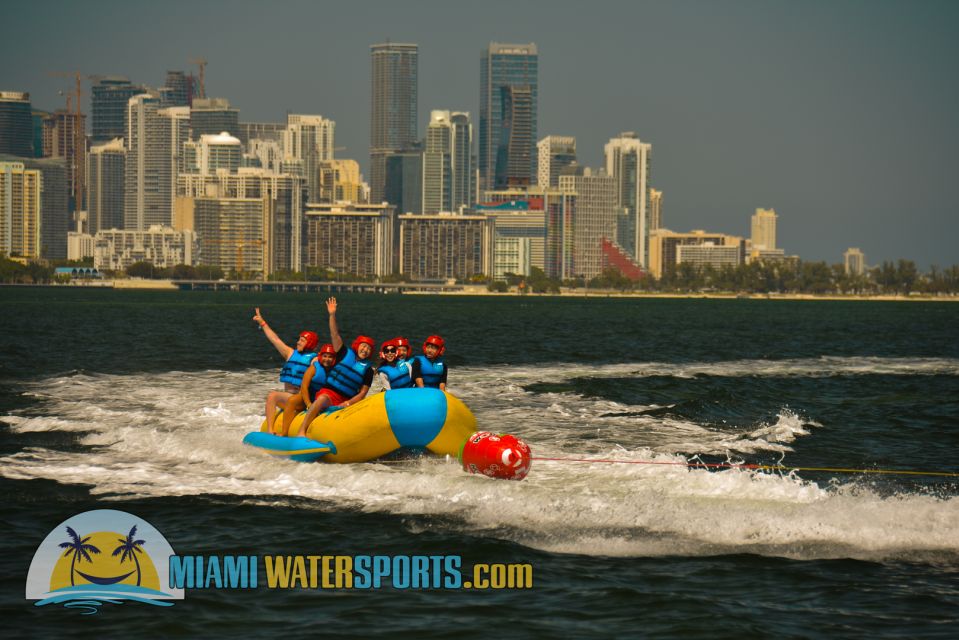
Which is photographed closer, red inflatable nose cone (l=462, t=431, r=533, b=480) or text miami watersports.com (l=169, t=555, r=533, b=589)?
text miami watersports.com (l=169, t=555, r=533, b=589)

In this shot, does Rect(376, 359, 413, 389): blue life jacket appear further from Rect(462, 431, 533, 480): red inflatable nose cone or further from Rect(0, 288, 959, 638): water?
Rect(462, 431, 533, 480): red inflatable nose cone

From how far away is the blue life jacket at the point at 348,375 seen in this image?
15.2m

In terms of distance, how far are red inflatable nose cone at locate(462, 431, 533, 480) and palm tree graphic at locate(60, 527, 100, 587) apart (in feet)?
14.9

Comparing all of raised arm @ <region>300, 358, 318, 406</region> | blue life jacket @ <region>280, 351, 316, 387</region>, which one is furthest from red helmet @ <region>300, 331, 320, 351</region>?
raised arm @ <region>300, 358, 318, 406</region>

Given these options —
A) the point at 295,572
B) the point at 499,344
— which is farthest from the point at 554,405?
the point at 499,344

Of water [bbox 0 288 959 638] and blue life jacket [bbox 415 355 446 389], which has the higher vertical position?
blue life jacket [bbox 415 355 446 389]

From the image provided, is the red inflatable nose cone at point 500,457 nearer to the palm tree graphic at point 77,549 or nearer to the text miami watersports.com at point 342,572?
the text miami watersports.com at point 342,572

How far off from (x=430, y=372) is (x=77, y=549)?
5.59 metres

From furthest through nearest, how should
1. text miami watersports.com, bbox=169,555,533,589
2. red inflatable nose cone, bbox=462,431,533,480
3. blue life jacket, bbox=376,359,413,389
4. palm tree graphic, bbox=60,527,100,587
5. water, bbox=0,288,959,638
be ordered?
blue life jacket, bbox=376,359,413,389 < red inflatable nose cone, bbox=462,431,533,480 < palm tree graphic, bbox=60,527,100,587 < text miami watersports.com, bbox=169,555,533,589 < water, bbox=0,288,959,638

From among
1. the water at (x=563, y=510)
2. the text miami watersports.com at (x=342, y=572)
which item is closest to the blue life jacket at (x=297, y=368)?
the water at (x=563, y=510)

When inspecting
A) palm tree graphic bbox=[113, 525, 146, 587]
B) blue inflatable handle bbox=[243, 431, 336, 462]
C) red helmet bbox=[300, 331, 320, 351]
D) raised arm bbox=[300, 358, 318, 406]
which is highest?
red helmet bbox=[300, 331, 320, 351]

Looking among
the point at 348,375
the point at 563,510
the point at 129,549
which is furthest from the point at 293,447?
the point at 129,549

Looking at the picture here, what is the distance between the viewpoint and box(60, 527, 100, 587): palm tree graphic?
34.5 ft

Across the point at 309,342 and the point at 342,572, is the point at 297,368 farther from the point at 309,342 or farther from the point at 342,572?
the point at 342,572
